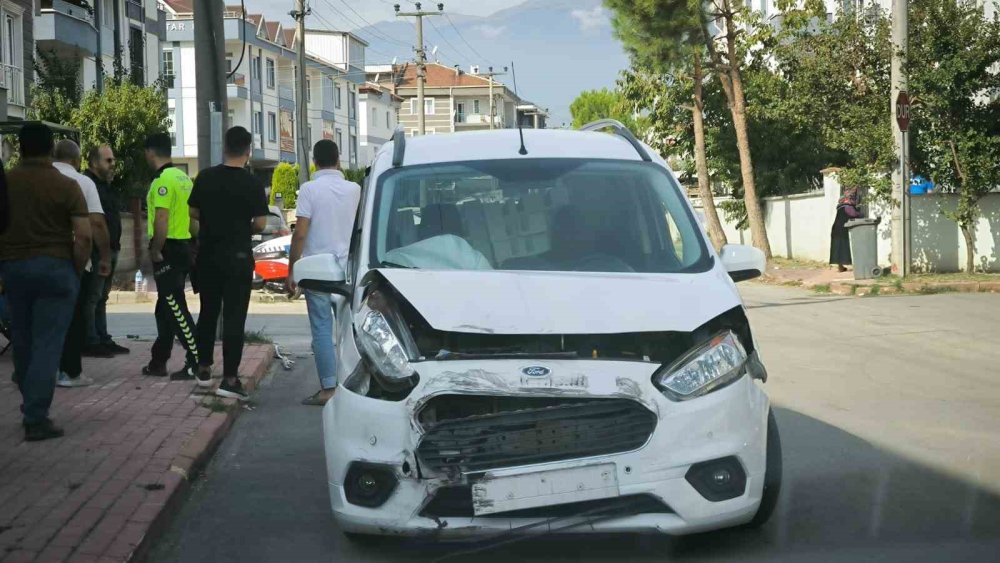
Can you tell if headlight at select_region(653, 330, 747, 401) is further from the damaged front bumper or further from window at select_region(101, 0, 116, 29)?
window at select_region(101, 0, 116, 29)

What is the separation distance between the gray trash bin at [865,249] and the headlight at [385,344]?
18.0 metres

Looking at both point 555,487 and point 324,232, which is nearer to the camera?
point 555,487

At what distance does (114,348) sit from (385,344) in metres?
7.37

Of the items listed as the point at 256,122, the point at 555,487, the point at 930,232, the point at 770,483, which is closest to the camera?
the point at 555,487

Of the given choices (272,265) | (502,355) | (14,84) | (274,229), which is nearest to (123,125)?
(14,84)

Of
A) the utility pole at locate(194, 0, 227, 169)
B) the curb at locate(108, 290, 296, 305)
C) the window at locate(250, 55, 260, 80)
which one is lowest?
the curb at locate(108, 290, 296, 305)

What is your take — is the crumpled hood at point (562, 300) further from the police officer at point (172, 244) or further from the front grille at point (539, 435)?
the police officer at point (172, 244)

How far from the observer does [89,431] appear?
25.1 ft

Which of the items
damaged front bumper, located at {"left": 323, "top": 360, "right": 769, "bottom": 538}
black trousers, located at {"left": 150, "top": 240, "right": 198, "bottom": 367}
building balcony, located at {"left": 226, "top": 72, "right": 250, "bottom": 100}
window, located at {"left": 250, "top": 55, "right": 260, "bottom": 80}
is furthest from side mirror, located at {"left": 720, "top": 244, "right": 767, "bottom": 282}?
window, located at {"left": 250, "top": 55, "right": 260, "bottom": 80}

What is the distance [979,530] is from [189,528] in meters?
3.54

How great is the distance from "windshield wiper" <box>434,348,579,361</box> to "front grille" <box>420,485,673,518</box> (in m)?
0.49

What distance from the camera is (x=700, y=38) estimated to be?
3197 cm

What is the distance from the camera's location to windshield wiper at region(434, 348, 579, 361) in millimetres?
4801

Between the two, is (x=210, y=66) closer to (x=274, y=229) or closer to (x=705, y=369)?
(x=705, y=369)
